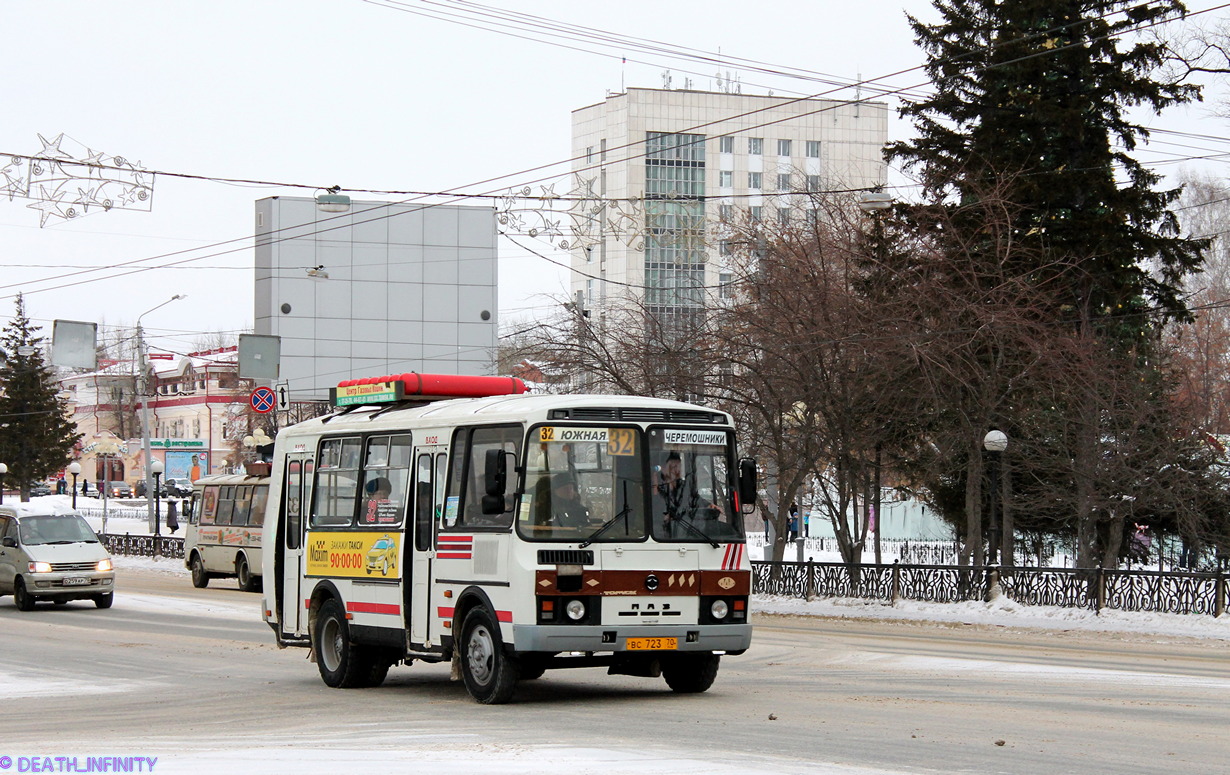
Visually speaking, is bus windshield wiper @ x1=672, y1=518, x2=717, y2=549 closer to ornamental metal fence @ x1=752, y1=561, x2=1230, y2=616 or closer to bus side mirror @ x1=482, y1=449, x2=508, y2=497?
bus side mirror @ x1=482, y1=449, x2=508, y2=497

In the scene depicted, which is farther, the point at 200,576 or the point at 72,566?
the point at 200,576

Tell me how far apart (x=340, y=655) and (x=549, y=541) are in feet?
12.5

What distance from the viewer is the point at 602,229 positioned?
3741 cm

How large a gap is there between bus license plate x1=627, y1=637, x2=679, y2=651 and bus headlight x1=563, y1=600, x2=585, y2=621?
0.49 meters

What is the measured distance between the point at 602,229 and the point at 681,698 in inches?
969

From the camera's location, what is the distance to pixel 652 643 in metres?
13.1

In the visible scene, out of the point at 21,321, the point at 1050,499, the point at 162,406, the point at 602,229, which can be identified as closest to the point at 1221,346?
the point at 1050,499

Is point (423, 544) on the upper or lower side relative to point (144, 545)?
upper

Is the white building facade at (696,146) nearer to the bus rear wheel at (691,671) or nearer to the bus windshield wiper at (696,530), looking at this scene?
the bus rear wheel at (691,671)

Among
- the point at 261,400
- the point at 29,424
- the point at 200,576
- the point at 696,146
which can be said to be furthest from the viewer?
the point at 696,146

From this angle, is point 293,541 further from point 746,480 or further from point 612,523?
point 746,480

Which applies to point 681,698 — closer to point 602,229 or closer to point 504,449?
point 504,449

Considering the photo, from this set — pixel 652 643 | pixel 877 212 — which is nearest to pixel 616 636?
pixel 652 643

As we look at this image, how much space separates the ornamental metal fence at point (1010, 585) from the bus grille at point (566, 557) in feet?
51.5
